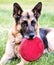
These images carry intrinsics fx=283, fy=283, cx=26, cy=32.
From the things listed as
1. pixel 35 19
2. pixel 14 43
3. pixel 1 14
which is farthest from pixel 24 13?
pixel 1 14

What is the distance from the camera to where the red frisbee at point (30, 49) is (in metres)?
4.25

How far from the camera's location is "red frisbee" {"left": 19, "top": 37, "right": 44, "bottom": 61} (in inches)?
167

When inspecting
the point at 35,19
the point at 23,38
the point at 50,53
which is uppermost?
the point at 35,19

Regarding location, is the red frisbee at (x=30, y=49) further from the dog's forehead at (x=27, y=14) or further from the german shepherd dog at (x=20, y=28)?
the dog's forehead at (x=27, y=14)

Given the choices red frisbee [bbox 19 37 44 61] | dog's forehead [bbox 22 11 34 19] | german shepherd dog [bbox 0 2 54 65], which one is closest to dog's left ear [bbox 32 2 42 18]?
german shepherd dog [bbox 0 2 54 65]

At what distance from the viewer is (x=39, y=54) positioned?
4.36m

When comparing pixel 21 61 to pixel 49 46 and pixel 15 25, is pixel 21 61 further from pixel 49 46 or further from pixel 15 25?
pixel 49 46

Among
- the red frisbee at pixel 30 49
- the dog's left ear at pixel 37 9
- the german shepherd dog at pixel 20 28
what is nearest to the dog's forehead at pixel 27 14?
the german shepherd dog at pixel 20 28

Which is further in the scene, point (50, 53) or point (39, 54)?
point (50, 53)

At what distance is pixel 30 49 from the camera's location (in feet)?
14.0

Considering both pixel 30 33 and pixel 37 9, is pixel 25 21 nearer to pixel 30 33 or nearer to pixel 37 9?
pixel 30 33

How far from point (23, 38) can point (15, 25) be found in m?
0.24

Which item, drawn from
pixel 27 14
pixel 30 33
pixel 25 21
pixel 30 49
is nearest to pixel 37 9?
pixel 27 14

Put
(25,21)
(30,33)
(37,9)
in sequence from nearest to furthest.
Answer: (30,33) < (25,21) < (37,9)
